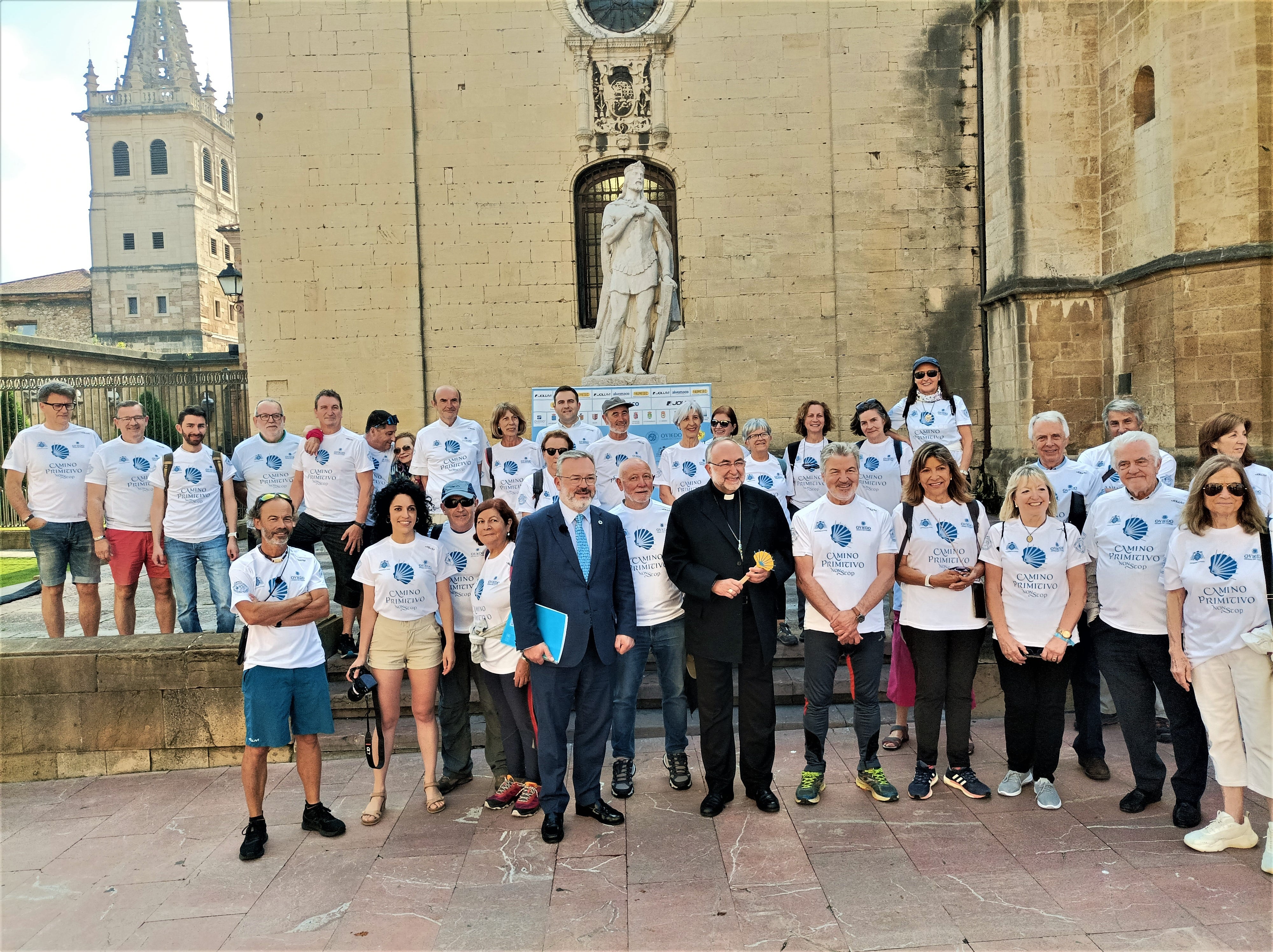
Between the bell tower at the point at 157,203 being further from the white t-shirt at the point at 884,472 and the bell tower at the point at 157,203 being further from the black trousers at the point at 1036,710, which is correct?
the black trousers at the point at 1036,710

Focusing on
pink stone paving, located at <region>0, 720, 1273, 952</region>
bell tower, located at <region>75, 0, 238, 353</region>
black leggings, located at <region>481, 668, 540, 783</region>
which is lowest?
pink stone paving, located at <region>0, 720, 1273, 952</region>

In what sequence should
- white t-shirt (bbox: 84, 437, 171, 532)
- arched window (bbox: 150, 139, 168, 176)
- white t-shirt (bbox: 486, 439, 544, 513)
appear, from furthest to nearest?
arched window (bbox: 150, 139, 168, 176), white t-shirt (bbox: 486, 439, 544, 513), white t-shirt (bbox: 84, 437, 171, 532)

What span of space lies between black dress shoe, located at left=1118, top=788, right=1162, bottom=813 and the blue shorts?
4.18 m

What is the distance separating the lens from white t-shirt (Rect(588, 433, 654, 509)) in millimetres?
6715

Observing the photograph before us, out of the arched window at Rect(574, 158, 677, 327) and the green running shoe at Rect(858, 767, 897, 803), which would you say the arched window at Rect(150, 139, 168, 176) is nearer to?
the arched window at Rect(574, 158, 677, 327)

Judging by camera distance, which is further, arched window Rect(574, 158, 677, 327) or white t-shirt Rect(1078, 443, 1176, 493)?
arched window Rect(574, 158, 677, 327)

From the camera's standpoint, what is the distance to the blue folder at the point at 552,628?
461 centimetres

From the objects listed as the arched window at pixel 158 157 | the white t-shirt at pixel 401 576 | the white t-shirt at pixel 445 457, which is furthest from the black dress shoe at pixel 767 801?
the arched window at pixel 158 157

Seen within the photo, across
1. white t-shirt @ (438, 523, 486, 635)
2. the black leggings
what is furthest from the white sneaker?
white t-shirt @ (438, 523, 486, 635)

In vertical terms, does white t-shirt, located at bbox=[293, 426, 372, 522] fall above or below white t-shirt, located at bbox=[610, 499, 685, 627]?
above

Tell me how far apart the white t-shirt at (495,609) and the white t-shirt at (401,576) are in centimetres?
27

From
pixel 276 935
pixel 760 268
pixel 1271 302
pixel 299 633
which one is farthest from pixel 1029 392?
pixel 276 935

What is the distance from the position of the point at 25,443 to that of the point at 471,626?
386 centimetres

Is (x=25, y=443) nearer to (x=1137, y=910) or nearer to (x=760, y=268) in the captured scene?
(x=1137, y=910)
